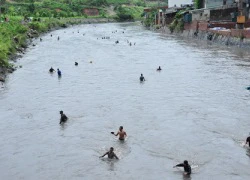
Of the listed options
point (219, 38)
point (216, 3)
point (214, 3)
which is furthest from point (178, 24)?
point (219, 38)

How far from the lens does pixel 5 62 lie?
38844 mm

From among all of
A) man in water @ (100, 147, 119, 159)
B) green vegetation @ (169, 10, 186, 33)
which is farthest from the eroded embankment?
man in water @ (100, 147, 119, 159)

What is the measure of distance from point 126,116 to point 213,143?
21.4ft

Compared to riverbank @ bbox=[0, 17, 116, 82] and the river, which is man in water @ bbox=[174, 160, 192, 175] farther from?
riverbank @ bbox=[0, 17, 116, 82]

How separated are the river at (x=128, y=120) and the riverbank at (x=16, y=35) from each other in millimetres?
1477

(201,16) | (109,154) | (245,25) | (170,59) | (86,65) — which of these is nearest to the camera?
(109,154)

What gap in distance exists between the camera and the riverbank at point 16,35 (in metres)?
39.5

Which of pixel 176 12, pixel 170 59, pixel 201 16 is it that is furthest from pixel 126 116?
pixel 176 12

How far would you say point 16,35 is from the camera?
2306 inches

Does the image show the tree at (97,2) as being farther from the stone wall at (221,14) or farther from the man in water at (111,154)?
the man in water at (111,154)

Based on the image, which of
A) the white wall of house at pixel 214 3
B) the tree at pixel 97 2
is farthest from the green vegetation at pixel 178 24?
the tree at pixel 97 2

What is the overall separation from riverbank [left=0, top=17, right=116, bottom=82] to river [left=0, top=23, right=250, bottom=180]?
1.48 m

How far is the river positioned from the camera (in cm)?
1819

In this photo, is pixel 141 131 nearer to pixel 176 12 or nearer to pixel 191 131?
pixel 191 131
